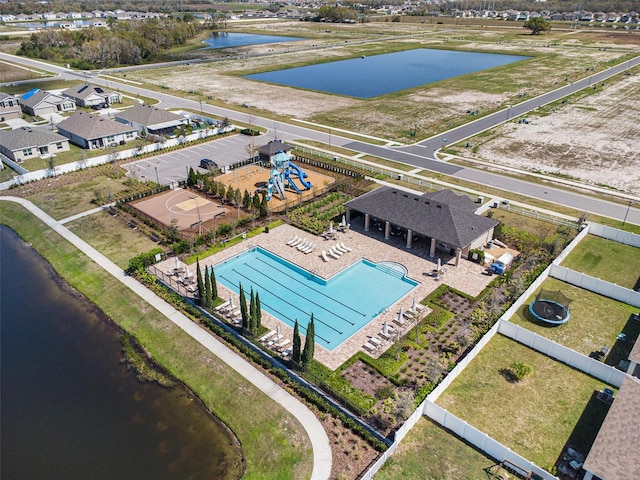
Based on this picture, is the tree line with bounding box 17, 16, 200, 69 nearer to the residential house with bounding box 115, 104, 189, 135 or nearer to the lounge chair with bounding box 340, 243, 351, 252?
the residential house with bounding box 115, 104, 189, 135

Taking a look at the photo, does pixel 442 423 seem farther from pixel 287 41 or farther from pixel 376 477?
pixel 287 41

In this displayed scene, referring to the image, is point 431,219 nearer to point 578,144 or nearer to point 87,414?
point 87,414

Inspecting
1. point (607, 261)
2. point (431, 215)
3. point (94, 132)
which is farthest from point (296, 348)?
point (94, 132)

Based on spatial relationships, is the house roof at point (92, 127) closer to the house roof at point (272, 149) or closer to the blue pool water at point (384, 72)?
the house roof at point (272, 149)

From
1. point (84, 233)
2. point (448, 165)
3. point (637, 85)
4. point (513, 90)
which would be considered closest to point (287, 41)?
point (513, 90)

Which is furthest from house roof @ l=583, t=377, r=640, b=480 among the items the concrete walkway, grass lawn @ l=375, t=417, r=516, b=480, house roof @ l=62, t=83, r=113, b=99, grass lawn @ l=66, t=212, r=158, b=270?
house roof @ l=62, t=83, r=113, b=99

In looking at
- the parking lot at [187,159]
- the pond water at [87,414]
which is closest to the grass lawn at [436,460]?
the pond water at [87,414]
